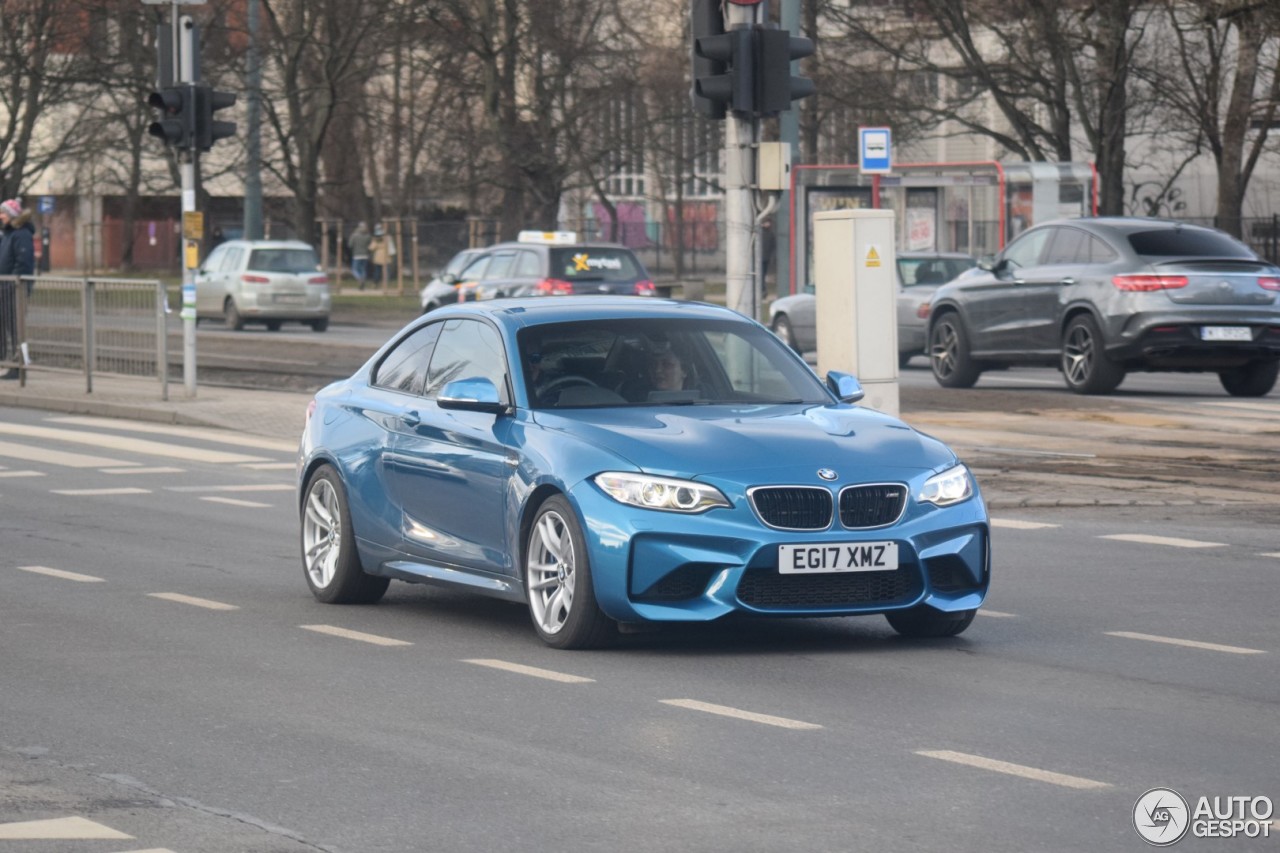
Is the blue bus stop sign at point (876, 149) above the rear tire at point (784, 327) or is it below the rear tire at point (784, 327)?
above

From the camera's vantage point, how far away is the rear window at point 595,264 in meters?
33.7

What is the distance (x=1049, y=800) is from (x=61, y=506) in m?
10.2

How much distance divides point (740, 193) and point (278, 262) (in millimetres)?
30426

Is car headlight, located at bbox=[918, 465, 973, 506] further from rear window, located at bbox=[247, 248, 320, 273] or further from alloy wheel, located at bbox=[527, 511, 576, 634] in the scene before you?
rear window, located at bbox=[247, 248, 320, 273]

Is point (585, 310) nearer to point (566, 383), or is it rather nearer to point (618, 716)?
point (566, 383)

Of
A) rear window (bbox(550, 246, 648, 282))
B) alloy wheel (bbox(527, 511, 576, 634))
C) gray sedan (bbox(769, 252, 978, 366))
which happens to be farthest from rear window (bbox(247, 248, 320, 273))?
alloy wheel (bbox(527, 511, 576, 634))

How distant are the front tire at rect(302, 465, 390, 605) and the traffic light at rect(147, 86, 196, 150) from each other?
13.0 m

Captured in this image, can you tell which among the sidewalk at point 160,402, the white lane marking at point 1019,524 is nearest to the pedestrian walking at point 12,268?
the sidewalk at point 160,402

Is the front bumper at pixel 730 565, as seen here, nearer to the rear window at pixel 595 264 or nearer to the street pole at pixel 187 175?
the street pole at pixel 187 175

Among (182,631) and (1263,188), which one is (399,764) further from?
(1263,188)

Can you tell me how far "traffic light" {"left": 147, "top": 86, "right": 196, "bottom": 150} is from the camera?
2339 centimetres

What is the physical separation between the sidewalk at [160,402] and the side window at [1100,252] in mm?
7753

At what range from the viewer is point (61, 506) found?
15.3 metres

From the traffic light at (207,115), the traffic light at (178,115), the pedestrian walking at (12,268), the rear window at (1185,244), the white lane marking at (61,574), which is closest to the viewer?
the white lane marking at (61,574)
